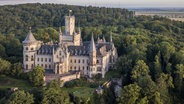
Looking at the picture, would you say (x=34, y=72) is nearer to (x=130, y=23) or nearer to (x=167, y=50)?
(x=167, y=50)

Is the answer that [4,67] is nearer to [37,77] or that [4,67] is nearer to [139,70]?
[37,77]

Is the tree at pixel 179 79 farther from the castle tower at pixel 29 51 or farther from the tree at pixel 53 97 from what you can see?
the castle tower at pixel 29 51

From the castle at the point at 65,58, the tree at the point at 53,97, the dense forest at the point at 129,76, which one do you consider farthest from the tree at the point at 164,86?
the tree at the point at 53,97

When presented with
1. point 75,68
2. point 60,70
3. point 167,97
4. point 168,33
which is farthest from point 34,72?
point 168,33

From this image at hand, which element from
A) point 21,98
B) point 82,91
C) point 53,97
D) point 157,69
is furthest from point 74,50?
point 21,98

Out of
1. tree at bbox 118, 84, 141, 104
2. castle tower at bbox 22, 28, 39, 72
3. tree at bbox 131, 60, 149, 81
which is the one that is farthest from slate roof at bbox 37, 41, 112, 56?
tree at bbox 118, 84, 141, 104

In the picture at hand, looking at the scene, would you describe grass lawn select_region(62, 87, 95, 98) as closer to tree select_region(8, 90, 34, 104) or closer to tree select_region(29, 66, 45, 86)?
tree select_region(29, 66, 45, 86)
